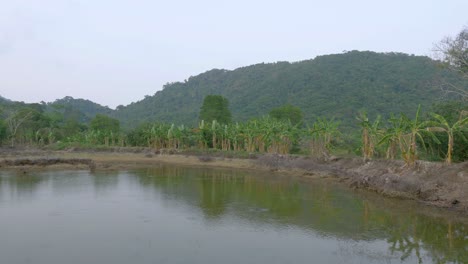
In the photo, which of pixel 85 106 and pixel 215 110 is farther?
pixel 85 106

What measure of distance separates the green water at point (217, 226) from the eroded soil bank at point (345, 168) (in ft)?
2.94

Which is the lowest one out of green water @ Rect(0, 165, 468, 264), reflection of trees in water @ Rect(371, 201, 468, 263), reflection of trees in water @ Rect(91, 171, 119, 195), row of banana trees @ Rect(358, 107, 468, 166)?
reflection of trees in water @ Rect(371, 201, 468, 263)

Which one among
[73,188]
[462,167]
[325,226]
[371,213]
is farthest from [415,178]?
[73,188]

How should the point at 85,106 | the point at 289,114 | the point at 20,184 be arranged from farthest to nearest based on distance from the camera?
the point at 85,106 → the point at 289,114 → the point at 20,184

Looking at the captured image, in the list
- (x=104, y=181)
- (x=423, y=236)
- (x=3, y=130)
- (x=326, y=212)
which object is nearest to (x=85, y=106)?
(x=3, y=130)

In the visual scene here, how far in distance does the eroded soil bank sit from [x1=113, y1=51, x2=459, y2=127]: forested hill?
19.1 m

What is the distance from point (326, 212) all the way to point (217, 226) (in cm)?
449

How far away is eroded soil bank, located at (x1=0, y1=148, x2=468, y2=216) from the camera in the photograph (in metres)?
15.5

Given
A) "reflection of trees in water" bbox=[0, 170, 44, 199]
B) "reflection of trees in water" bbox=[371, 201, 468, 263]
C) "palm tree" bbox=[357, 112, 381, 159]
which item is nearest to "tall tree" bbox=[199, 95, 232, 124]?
"reflection of trees in water" bbox=[0, 170, 44, 199]

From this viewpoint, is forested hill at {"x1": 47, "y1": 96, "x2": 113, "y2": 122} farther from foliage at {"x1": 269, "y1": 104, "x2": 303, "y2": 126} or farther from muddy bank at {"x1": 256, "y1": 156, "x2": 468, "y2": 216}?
muddy bank at {"x1": 256, "y1": 156, "x2": 468, "y2": 216}

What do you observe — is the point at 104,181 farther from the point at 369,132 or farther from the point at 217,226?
the point at 369,132

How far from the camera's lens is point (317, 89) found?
57.9 metres

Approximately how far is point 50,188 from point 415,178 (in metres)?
17.0

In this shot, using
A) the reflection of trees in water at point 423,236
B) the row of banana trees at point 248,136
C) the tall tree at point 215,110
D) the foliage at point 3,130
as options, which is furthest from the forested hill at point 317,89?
the reflection of trees in water at point 423,236
